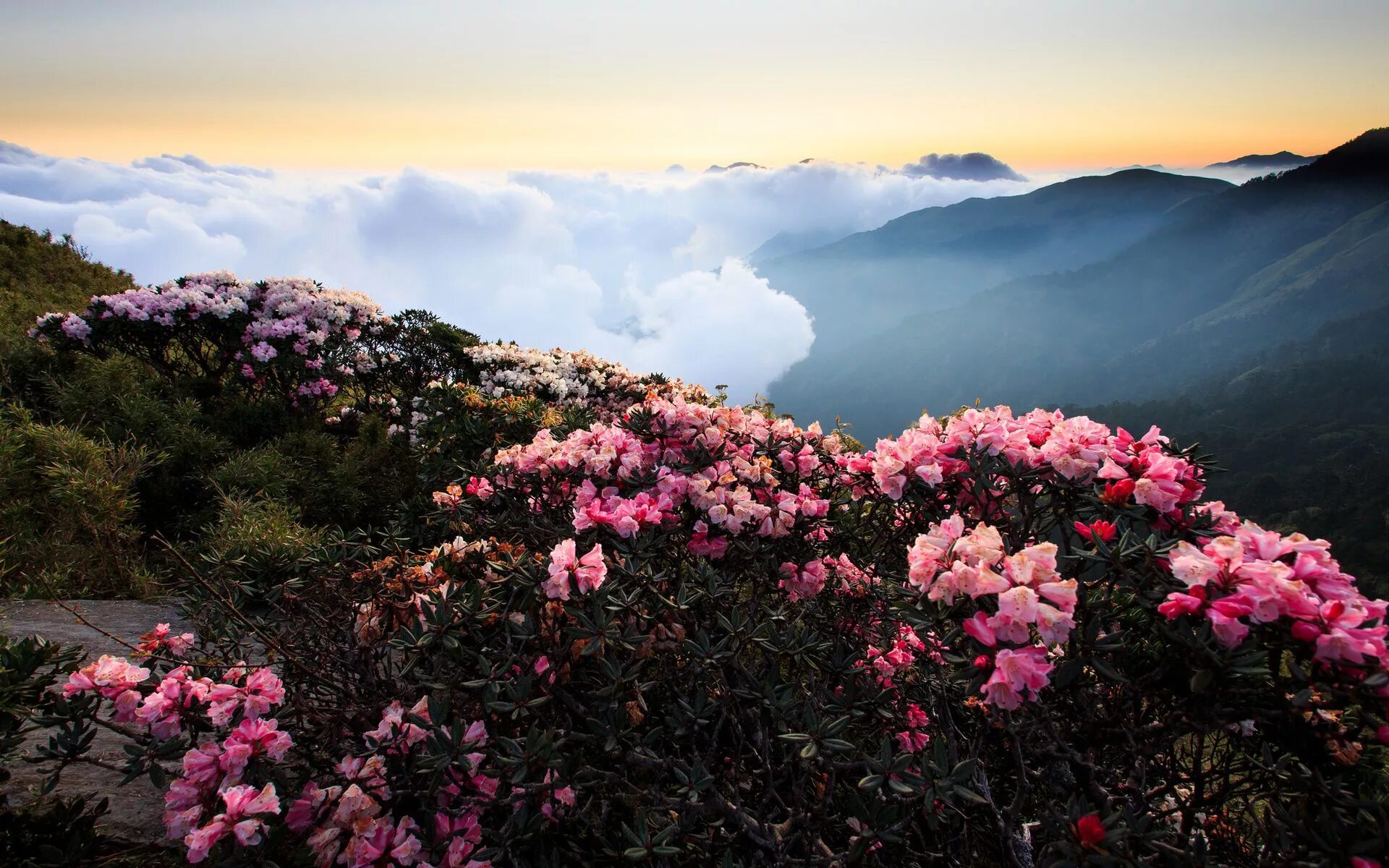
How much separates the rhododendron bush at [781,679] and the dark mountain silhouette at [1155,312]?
94220 millimetres

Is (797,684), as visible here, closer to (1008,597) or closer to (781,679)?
(781,679)

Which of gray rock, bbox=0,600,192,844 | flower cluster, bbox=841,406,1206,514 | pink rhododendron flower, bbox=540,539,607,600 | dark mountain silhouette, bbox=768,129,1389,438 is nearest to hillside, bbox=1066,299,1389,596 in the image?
dark mountain silhouette, bbox=768,129,1389,438

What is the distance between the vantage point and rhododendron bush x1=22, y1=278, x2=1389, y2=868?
1812 millimetres

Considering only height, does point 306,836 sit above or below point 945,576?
below

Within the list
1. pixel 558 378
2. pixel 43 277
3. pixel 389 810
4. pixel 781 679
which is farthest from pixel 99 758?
pixel 43 277

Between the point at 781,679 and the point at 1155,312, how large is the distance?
19706 centimetres

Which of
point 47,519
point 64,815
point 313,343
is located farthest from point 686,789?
point 313,343

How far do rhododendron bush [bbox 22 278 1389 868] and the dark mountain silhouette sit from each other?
9422 centimetres

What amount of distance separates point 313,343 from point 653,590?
7.93m

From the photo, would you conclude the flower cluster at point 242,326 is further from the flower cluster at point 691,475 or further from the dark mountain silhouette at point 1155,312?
the dark mountain silhouette at point 1155,312

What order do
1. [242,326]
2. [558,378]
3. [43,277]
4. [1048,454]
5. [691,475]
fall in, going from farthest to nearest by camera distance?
[43,277] → [242,326] → [558,378] → [691,475] → [1048,454]

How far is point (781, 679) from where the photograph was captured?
2.72m

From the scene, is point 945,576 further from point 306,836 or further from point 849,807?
point 306,836

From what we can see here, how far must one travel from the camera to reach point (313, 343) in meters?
8.57
